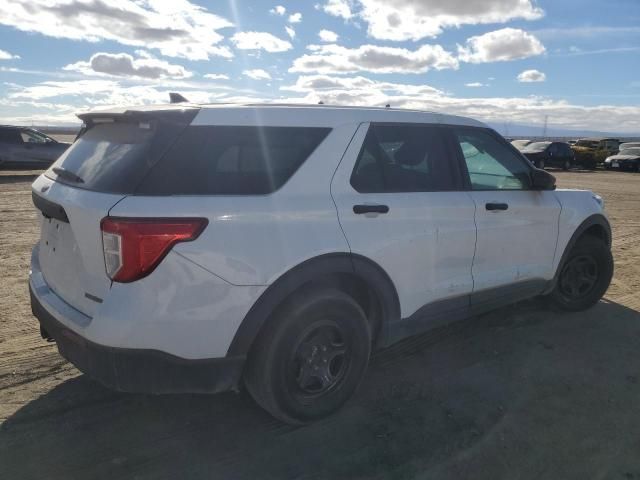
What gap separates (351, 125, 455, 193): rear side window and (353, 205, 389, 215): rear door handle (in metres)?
0.11

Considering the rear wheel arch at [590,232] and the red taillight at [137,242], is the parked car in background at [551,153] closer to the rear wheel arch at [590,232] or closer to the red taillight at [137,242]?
the rear wheel arch at [590,232]

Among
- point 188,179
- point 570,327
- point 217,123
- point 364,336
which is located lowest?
point 570,327

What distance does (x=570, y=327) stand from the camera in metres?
4.62

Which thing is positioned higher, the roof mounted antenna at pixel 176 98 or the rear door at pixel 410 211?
the roof mounted antenna at pixel 176 98

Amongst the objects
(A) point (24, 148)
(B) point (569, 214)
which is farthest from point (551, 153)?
(B) point (569, 214)

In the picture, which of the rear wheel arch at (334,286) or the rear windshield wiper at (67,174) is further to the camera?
the rear windshield wiper at (67,174)

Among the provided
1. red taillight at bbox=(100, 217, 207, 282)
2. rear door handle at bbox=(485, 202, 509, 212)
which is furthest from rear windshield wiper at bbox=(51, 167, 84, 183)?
rear door handle at bbox=(485, 202, 509, 212)

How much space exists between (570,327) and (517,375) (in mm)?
1240

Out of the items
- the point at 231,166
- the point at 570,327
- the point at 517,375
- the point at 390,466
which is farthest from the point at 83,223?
the point at 570,327

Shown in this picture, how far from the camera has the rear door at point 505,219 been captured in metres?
3.74

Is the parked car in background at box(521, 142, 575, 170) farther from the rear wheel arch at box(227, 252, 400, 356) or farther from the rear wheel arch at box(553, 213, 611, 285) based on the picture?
the rear wheel arch at box(227, 252, 400, 356)

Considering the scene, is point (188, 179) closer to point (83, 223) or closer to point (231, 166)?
point (231, 166)

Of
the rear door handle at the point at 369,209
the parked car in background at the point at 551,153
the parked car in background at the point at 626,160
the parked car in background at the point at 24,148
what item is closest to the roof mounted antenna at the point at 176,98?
the rear door handle at the point at 369,209

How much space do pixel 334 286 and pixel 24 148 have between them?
16.4 metres
